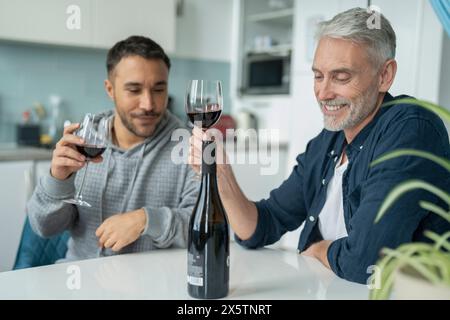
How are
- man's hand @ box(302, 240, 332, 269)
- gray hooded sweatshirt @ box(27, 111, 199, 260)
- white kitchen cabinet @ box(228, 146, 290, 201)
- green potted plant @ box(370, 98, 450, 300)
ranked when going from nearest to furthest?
green potted plant @ box(370, 98, 450, 300) < man's hand @ box(302, 240, 332, 269) < gray hooded sweatshirt @ box(27, 111, 199, 260) < white kitchen cabinet @ box(228, 146, 290, 201)

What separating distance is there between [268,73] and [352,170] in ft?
8.75

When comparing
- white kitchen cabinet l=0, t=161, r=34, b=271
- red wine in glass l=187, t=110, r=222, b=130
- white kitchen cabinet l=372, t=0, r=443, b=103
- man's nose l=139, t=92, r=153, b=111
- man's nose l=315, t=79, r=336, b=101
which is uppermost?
white kitchen cabinet l=372, t=0, r=443, b=103

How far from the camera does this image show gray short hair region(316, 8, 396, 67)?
133 centimetres

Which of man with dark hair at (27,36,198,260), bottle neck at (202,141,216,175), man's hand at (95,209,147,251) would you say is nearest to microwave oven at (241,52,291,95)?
man with dark hair at (27,36,198,260)

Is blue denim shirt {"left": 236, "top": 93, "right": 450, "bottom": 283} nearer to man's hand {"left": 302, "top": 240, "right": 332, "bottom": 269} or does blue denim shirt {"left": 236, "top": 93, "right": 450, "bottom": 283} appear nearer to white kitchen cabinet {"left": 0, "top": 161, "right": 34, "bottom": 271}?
man's hand {"left": 302, "top": 240, "right": 332, "bottom": 269}

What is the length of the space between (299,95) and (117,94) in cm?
216

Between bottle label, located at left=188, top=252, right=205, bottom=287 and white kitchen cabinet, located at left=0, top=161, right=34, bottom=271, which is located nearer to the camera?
bottle label, located at left=188, top=252, right=205, bottom=287

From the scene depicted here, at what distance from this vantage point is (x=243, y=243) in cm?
136

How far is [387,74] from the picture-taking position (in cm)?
140

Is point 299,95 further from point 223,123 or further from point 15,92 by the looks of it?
point 15,92

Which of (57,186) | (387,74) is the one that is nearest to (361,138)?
(387,74)

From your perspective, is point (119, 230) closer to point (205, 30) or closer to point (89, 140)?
point (89, 140)

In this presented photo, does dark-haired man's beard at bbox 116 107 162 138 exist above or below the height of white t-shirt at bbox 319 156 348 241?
above
